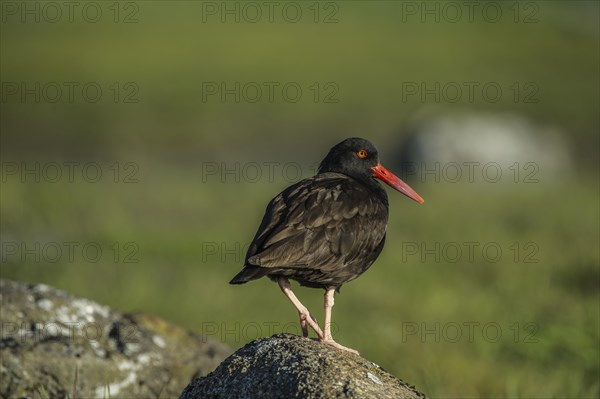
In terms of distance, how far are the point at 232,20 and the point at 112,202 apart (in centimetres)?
3176

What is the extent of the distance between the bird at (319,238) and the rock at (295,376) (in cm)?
39

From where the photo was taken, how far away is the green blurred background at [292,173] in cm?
930

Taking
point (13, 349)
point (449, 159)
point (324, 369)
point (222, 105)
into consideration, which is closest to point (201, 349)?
point (13, 349)

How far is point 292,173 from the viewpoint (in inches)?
896

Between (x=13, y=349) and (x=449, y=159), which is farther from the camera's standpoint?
(x=449, y=159)

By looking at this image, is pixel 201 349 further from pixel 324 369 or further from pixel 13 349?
pixel 324 369

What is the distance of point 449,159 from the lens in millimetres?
23859

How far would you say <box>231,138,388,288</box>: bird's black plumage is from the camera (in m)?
5.14

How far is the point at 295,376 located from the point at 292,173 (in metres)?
18.6

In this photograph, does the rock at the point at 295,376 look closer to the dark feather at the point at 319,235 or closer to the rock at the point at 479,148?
the dark feather at the point at 319,235

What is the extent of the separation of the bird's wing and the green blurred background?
1.81 metres

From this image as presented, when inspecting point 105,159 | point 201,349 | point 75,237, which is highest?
point 201,349

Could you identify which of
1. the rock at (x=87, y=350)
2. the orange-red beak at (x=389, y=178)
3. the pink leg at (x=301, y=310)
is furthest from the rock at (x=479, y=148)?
the pink leg at (x=301, y=310)

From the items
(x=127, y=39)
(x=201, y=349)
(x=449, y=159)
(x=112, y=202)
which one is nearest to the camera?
(x=201, y=349)
